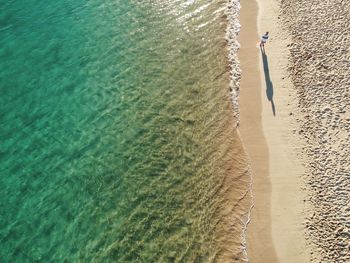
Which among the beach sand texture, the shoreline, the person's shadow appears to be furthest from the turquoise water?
the beach sand texture

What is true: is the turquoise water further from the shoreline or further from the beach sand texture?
the beach sand texture

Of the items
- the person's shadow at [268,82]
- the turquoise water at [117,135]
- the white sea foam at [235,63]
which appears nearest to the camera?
the white sea foam at [235,63]

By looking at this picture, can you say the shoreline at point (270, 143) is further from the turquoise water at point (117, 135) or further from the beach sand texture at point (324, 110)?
the turquoise water at point (117, 135)

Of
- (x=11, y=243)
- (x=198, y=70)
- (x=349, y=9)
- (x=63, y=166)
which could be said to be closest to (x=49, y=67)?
(x=63, y=166)

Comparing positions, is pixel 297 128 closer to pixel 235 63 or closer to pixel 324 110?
pixel 324 110

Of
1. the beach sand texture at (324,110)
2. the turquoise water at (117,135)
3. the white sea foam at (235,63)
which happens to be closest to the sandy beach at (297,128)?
the beach sand texture at (324,110)

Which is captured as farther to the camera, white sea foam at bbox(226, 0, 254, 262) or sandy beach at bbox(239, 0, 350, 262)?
white sea foam at bbox(226, 0, 254, 262)

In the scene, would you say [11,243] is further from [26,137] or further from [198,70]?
[198,70]
